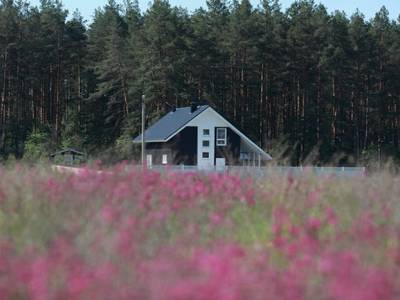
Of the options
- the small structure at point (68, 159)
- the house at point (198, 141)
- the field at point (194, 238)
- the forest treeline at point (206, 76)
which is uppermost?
the forest treeline at point (206, 76)

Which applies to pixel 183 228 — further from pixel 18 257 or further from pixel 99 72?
pixel 99 72

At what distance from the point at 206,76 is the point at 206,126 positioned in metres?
12.6

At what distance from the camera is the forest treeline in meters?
61.0

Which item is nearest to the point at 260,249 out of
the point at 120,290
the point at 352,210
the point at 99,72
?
the point at 120,290

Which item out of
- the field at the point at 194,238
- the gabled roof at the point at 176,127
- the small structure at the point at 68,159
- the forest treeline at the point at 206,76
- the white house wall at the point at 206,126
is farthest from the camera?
the forest treeline at the point at 206,76

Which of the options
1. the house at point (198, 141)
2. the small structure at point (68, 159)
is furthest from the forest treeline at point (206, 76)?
the small structure at point (68, 159)

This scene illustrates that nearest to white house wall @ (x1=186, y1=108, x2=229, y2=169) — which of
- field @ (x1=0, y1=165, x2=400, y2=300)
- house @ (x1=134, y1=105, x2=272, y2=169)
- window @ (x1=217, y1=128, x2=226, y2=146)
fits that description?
house @ (x1=134, y1=105, x2=272, y2=169)

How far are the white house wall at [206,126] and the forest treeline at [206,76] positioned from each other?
8.94 metres

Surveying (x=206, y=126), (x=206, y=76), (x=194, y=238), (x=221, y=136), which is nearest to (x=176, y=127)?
(x=206, y=126)

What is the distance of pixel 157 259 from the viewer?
5594 millimetres

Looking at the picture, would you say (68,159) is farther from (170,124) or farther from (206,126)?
(170,124)

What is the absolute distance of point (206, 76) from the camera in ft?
207

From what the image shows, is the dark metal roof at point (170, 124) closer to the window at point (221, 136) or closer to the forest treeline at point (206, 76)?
the window at point (221, 136)

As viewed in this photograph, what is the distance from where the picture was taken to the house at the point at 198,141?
50344mm
